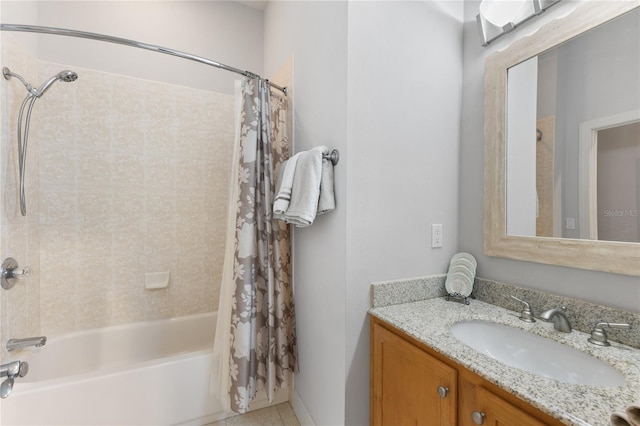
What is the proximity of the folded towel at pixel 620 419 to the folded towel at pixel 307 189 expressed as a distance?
982mm

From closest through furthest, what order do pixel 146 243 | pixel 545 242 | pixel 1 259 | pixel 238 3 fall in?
pixel 545 242 → pixel 1 259 → pixel 146 243 → pixel 238 3

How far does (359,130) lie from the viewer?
120cm

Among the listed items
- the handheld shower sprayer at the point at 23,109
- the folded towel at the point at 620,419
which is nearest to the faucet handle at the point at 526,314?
the folded towel at the point at 620,419

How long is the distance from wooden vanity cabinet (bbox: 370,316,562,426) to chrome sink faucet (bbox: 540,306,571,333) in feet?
1.54

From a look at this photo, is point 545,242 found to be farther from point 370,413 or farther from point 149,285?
point 149,285

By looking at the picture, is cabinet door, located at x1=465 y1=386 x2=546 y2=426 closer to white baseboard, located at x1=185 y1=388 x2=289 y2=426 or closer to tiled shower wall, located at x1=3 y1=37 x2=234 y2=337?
white baseboard, located at x1=185 y1=388 x2=289 y2=426

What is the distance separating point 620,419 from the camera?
498 millimetres

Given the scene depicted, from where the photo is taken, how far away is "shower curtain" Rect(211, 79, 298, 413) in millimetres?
1455

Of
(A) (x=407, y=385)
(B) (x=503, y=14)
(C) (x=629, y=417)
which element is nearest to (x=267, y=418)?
(A) (x=407, y=385)

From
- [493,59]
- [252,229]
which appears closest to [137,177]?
[252,229]

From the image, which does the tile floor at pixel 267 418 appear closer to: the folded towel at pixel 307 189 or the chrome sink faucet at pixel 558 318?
the folded towel at pixel 307 189

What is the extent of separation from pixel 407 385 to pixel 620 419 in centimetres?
61

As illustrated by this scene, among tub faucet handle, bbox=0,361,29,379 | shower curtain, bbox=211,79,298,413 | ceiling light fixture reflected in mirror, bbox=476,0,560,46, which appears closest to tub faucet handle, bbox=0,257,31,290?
tub faucet handle, bbox=0,361,29,379

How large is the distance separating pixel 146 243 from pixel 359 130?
180 cm
